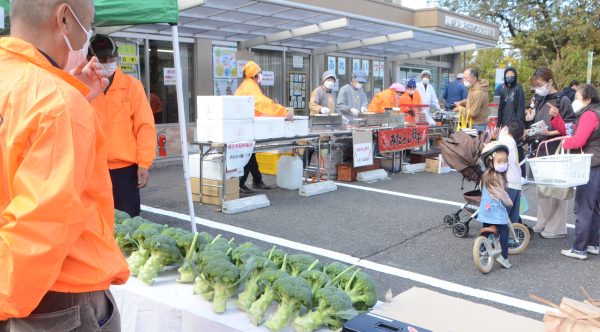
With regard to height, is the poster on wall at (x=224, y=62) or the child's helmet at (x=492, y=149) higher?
the poster on wall at (x=224, y=62)

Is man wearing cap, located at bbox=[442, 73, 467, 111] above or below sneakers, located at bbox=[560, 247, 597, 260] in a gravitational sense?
above

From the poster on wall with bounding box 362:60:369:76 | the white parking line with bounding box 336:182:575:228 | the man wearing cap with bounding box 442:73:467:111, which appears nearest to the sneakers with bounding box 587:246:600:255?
the white parking line with bounding box 336:182:575:228

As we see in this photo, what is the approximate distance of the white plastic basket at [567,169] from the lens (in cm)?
495

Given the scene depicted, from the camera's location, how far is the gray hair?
58.7 inches

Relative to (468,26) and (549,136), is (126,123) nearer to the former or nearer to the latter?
(549,136)

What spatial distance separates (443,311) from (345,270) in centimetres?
57

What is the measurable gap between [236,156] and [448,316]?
5.12 m

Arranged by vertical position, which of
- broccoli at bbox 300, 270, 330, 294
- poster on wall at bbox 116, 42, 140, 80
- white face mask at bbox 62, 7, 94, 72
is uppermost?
poster on wall at bbox 116, 42, 140, 80

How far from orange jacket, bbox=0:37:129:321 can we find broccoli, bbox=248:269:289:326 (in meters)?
1.07

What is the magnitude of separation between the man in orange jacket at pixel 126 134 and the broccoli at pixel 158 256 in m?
1.52

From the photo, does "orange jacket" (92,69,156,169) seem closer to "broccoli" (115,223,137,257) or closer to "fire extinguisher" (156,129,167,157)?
"broccoli" (115,223,137,257)

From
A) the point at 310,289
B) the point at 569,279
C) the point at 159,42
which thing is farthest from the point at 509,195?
the point at 159,42

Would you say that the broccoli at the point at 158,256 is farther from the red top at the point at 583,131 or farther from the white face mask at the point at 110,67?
the red top at the point at 583,131

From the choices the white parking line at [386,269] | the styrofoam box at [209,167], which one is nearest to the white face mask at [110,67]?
the white parking line at [386,269]
